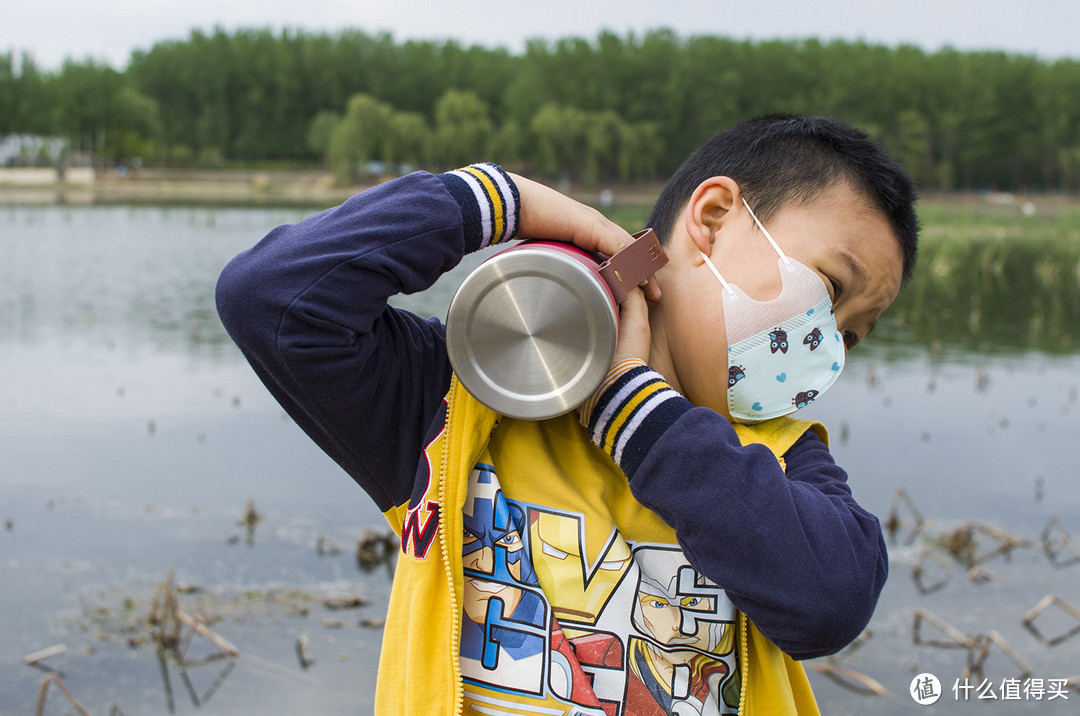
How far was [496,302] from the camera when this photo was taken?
1098 mm

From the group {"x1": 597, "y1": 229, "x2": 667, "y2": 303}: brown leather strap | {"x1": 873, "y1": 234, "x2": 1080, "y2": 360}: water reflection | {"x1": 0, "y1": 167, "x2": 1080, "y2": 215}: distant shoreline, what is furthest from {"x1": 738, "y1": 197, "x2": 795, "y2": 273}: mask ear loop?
{"x1": 0, "y1": 167, "x2": 1080, "y2": 215}: distant shoreline

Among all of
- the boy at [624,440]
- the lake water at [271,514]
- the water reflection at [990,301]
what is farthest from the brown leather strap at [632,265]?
the water reflection at [990,301]

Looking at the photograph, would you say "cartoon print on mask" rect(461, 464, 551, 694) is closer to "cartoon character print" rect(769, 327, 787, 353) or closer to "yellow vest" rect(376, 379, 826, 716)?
"yellow vest" rect(376, 379, 826, 716)

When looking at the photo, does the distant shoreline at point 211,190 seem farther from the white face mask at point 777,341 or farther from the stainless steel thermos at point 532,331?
the stainless steel thermos at point 532,331

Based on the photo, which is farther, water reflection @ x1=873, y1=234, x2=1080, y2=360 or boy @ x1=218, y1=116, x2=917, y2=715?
water reflection @ x1=873, y1=234, x2=1080, y2=360

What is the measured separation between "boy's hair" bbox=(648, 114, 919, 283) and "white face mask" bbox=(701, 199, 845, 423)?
0.06 meters

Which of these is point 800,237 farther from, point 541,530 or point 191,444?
point 191,444

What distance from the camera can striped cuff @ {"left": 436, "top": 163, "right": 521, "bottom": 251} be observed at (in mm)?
1169

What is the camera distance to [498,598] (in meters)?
1.22

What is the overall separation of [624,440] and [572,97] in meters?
80.5

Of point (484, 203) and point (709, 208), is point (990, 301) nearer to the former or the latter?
point (709, 208)

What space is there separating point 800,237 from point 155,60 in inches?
3865

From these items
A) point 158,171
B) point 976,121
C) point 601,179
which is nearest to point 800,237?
point 601,179

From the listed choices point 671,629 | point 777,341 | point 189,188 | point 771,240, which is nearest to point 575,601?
point 671,629
